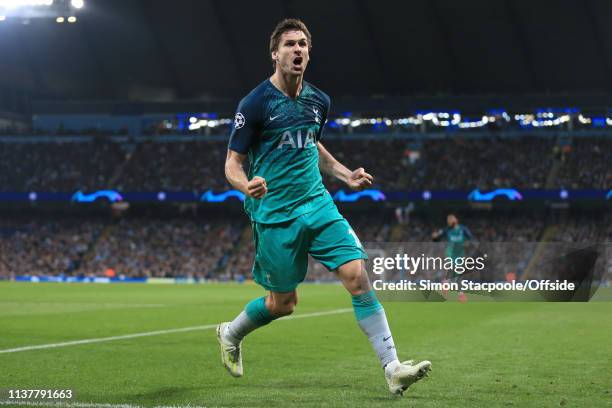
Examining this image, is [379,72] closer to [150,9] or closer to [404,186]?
[404,186]

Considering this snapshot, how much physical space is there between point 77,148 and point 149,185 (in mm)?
6692

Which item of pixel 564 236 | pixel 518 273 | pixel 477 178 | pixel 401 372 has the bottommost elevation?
pixel 401 372

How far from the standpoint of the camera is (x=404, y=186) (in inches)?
2040

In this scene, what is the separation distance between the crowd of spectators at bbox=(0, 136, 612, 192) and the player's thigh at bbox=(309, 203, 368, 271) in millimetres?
44073

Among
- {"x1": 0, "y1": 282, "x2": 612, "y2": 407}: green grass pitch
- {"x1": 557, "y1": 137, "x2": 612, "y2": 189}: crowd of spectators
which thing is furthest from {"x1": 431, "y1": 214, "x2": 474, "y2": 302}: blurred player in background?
{"x1": 557, "y1": 137, "x2": 612, "y2": 189}: crowd of spectators

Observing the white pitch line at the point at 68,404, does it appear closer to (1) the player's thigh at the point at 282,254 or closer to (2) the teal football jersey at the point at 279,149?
(1) the player's thigh at the point at 282,254

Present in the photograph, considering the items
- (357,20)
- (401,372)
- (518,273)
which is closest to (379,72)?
(357,20)

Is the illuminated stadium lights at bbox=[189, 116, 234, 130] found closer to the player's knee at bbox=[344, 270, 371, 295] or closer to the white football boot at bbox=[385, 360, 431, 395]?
the player's knee at bbox=[344, 270, 371, 295]

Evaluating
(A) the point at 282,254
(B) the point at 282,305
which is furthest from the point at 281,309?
(A) the point at 282,254

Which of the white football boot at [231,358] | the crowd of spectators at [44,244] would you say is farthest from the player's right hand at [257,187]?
the crowd of spectators at [44,244]

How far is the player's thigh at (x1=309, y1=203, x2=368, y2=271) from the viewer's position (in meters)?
6.39

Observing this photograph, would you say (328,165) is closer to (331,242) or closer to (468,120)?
(331,242)

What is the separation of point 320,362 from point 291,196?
2.92m

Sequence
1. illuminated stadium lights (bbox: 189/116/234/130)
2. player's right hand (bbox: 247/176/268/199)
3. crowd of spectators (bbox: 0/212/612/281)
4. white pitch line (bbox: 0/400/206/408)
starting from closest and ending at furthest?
white pitch line (bbox: 0/400/206/408)
player's right hand (bbox: 247/176/268/199)
crowd of spectators (bbox: 0/212/612/281)
illuminated stadium lights (bbox: 189/116/234/130)
